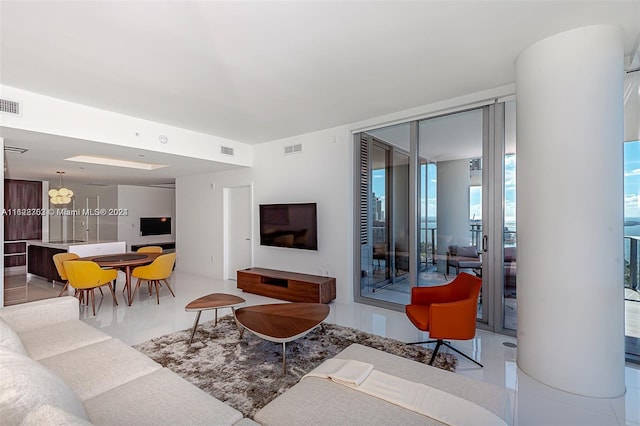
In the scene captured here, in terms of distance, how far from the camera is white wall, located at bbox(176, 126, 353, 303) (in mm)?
4875

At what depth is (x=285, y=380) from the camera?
2580 mm

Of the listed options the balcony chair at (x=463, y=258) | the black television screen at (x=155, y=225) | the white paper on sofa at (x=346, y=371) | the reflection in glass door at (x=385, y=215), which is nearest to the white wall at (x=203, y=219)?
the black television screen at (x=155, y=225)

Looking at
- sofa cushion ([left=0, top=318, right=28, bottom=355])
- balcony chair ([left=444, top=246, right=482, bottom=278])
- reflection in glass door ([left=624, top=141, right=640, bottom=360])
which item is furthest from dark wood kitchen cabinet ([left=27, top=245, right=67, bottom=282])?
reflection in glass door ([left=624, top=141, right=640, bottom=360])

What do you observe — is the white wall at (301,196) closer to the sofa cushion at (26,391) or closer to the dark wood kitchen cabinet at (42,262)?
the dark wood kitchen cabinet at (42,262)

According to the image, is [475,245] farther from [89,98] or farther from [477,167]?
[89,98]

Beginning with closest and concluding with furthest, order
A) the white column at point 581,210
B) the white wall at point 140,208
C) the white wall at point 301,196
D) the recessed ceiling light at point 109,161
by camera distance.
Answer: the white column at point 581,210 → the white wall at point 301,196 → the recessed ceiling light at point 109,161 → the white wall at point 140,208

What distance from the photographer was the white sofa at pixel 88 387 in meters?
1.20

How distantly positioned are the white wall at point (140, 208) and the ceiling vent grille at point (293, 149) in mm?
5139

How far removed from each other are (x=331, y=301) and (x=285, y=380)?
238cm

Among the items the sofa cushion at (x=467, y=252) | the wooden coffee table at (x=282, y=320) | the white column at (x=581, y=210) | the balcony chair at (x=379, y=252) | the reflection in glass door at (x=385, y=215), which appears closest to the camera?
the white column at (x=581, y=210)

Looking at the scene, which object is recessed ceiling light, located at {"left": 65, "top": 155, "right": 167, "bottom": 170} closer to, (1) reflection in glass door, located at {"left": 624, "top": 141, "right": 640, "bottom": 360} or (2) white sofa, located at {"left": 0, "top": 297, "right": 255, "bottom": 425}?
(2) white sofa, located at {"left": 0, "top": 297, "right": 255, "bottom": 425}

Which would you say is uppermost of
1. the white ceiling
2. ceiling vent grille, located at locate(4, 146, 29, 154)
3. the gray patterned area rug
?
the white ceiling

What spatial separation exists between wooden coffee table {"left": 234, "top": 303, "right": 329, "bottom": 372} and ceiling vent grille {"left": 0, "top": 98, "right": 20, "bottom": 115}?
3196mm

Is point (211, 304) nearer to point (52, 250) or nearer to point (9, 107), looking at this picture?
point (9, 107)
